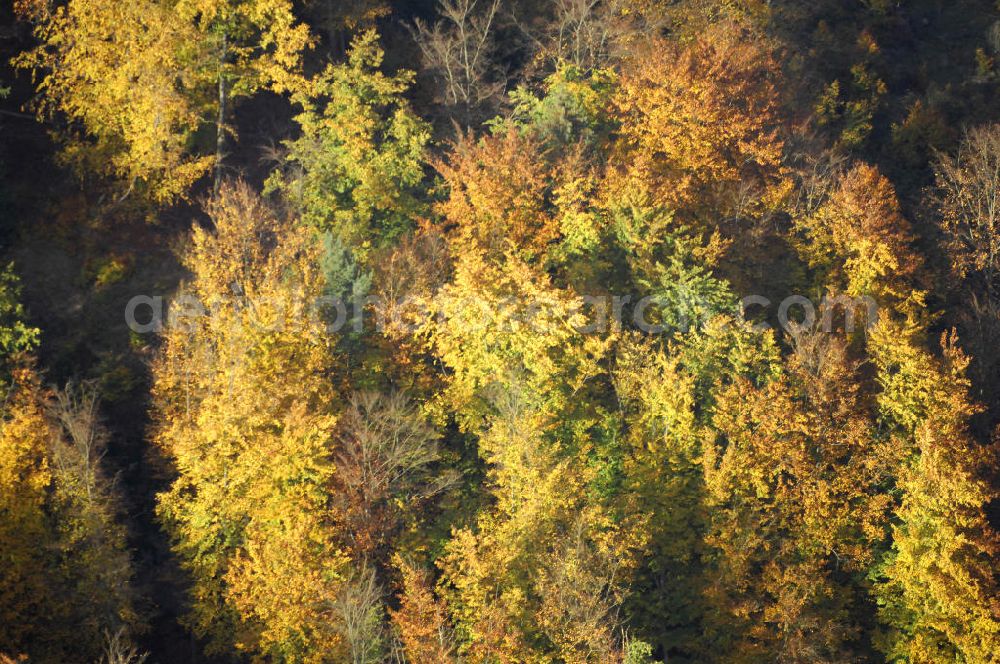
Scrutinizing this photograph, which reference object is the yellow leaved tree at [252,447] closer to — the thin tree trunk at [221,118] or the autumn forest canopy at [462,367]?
the autumn forest canopy at [462,367]

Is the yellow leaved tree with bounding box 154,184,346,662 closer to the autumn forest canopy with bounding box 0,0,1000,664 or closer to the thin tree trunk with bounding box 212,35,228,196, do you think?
the autumn forest canopy with bounding box 0,0,1000,664

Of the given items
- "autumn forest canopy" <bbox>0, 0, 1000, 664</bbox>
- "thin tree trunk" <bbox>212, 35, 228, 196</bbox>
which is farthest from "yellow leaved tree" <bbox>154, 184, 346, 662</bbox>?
"thin tree trunk" <bbox>212, 35, 228, 196</bbox>

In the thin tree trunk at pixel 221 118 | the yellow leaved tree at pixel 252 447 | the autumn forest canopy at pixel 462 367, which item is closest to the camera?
the yellow leaved tree at pixel 252 447

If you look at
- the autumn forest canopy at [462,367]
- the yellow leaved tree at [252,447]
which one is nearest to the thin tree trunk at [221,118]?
the autumn forest canopy at [462,367]

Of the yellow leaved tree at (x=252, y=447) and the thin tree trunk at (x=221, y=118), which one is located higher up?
the thin tree trunk at (x=221, y=118)

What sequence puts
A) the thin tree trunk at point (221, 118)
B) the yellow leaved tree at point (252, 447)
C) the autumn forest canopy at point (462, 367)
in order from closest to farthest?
the yellow leaved tree at point (252, 447), the autumn forest canopy at point (462, 367), the thin tree trunk at point (221, 118)

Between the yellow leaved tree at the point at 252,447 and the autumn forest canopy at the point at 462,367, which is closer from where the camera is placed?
the yellow leaved tree at the point at 252,447

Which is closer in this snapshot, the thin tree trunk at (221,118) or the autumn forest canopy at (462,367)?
the autumn forest canopy at (462,367)

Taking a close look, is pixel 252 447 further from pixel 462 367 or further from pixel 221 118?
pixel 221 118

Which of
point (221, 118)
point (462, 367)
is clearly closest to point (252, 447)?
point (462, 367)

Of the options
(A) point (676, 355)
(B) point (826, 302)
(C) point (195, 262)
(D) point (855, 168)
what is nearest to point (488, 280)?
(A) point (676, 355)
